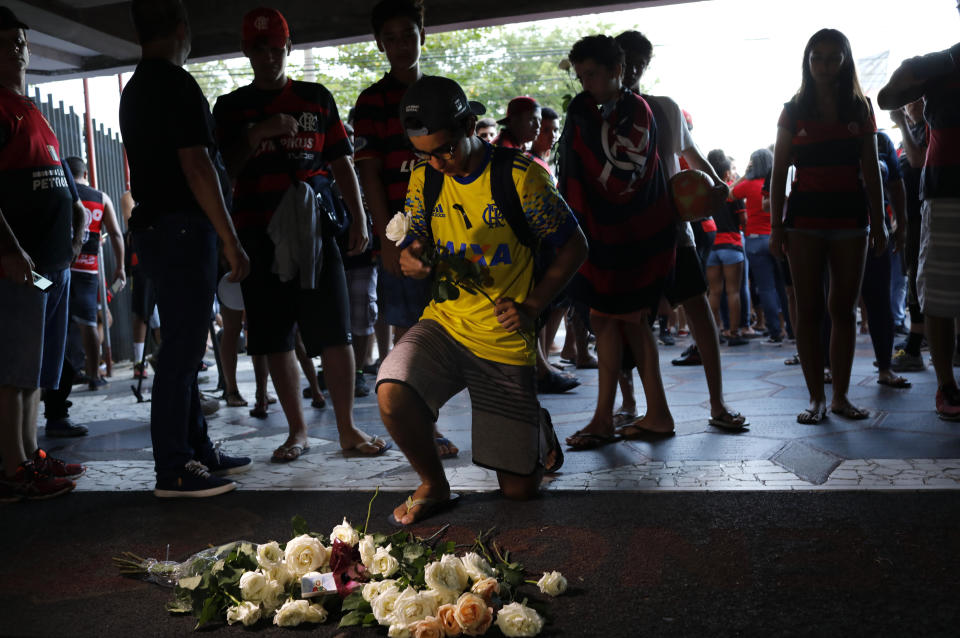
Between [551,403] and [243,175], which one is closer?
[243,175]

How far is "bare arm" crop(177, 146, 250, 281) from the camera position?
3.96m

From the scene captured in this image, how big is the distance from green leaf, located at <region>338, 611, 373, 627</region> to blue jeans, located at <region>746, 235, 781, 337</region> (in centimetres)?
812

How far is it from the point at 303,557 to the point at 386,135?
2519mm

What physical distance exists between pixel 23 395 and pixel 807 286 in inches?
167

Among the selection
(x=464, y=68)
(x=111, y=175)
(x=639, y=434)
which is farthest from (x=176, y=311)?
(x=464, y=68)

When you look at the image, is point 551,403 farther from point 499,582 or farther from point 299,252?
point 499,582

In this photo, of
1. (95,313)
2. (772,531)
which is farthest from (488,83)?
(772,531)

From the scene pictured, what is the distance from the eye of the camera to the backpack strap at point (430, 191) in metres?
3.71

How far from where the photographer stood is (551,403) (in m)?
6.54

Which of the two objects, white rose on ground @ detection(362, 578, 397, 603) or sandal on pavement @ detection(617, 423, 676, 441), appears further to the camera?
sandal on pavement @ detection(617, 423, 676, 441)

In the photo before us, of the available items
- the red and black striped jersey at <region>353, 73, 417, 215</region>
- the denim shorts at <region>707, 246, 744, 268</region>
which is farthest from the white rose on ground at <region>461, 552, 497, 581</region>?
the denim shorts at <region>707, 246, 744, 268</region>

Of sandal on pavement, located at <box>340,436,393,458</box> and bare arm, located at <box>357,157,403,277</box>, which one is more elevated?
bare arm, located at <box>357,157,403,277</box>

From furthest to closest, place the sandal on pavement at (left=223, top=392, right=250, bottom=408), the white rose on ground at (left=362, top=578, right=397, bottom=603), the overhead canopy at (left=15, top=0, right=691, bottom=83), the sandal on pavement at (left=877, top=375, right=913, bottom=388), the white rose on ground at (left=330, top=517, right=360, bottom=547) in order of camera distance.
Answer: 1. the overhead canopy at (left=15, top=0, right=691, bottom=83)
2. the sandal on pavement at (left=223, top=392, right=250, bottom=408)
3. the sandal on pavement at (left=877, top=375, right=913, bottom=388)
4. the white rose on ground at (left=330, top=517, right=360, bottom=547)
5. the white rose on ground at (left=362, top=578, right=397, bottom=603)

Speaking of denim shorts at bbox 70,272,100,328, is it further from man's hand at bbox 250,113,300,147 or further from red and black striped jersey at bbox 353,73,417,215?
red and black striped jersey at bbox 353,73,417,215
